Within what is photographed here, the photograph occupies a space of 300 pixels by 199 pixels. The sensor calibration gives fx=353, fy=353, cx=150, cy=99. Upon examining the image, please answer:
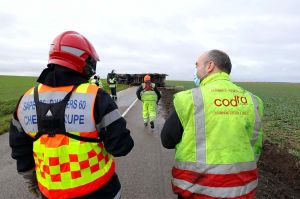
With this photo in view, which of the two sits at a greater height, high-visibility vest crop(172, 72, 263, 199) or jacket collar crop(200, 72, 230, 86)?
jacket collar crop(200, 72, 230, 86)

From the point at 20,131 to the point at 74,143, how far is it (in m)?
0.54

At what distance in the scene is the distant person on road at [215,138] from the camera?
2.56 meters

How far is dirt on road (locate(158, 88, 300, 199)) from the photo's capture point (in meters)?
5.50

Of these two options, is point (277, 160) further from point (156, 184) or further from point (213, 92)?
point (213, 92)

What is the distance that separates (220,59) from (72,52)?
1126 mm

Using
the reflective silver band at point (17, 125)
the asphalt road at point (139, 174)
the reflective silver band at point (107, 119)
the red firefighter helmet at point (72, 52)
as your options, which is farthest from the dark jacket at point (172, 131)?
the asphalt road at point (139, 174)

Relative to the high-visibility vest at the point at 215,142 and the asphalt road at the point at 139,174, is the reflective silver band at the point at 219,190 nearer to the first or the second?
the high-visibility vest at the point at 215,142

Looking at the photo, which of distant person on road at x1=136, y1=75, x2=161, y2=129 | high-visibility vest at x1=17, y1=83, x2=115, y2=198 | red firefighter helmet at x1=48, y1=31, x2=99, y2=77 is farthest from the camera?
distant person on road at x1=136, y1=75, x2=161, y2=129

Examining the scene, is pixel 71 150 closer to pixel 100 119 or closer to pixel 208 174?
pixel 100 119

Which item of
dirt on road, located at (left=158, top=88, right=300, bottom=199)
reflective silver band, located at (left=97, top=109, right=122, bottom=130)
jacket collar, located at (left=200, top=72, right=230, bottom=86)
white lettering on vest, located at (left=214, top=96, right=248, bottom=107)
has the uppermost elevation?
jacket collar, located at (left=200, top=72, right=230, bottom=86)

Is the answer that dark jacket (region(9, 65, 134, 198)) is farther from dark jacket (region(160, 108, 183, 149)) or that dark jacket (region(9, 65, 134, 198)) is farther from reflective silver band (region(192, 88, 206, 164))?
reflective silver band (region(192, 88, 206, 164))

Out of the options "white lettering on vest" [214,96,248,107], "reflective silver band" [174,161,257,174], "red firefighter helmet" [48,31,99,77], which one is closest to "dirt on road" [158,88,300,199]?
"reflective silver band" [174,161,257,174]

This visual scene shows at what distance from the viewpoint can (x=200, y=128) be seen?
8.41 ft

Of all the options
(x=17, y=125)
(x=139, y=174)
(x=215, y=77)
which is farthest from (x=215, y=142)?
(x=139, y=174)
